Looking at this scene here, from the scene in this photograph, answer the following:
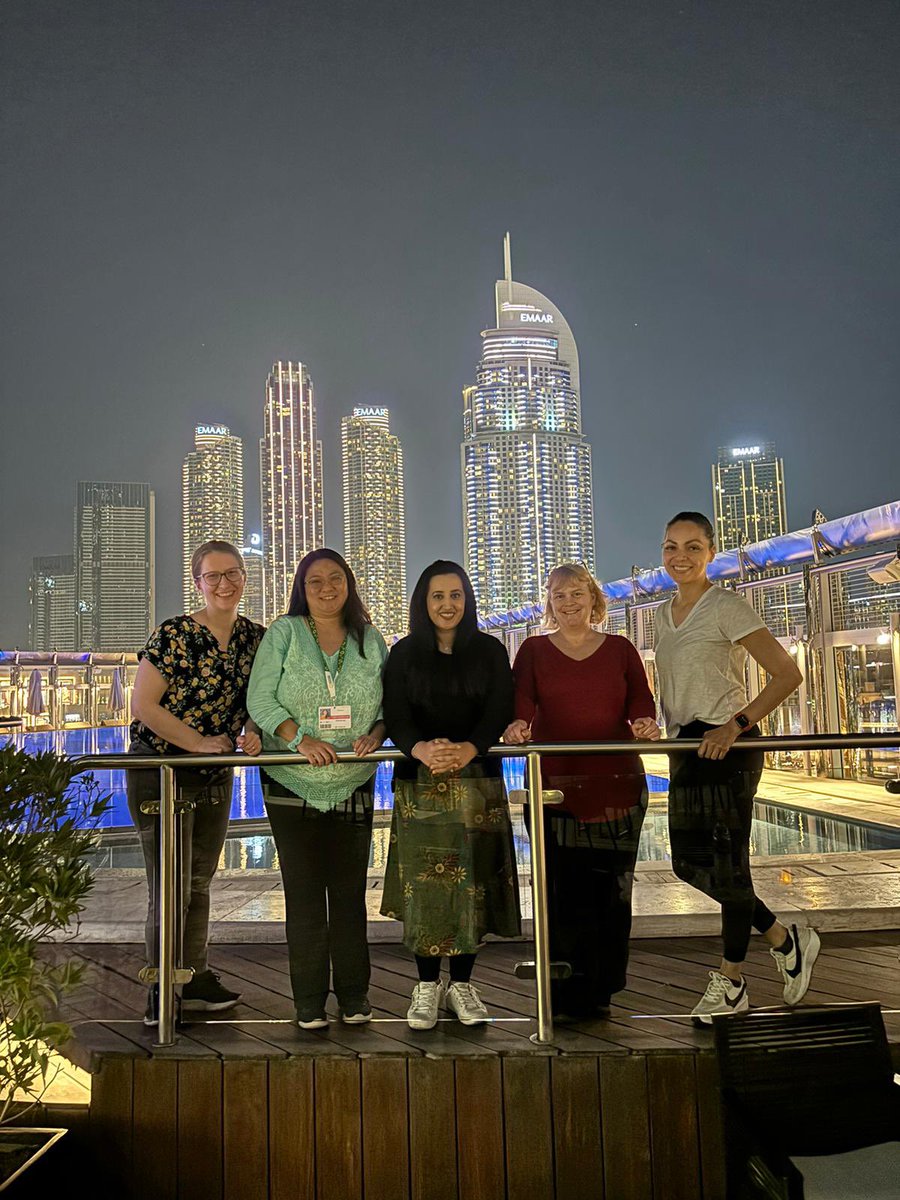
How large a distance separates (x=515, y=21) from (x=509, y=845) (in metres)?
26.6

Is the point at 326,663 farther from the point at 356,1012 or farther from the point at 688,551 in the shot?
the point at 688,551

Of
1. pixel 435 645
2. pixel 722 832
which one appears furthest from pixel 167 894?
pixel 722 832

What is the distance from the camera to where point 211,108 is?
150ft

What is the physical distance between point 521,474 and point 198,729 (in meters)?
66.9

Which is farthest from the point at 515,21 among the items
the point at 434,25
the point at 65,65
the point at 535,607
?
the point at 535,607

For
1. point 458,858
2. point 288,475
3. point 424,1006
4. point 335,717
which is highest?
point 288,475

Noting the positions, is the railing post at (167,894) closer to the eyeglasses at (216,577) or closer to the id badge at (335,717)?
the id badge at (335,717)

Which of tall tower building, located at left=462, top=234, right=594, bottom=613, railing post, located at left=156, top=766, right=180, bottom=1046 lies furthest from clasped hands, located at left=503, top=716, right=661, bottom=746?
tall tower building, located at left=462, top=234, right=594, bottom=613

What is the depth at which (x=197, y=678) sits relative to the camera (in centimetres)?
285

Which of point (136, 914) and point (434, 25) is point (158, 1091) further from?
point (434, 25)

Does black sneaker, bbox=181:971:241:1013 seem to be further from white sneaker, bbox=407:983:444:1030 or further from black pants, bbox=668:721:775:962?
black pants, bbox=668:721:775:962

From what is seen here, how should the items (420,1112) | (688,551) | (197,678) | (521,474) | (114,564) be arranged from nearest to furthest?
1. (420,1112)
2. (688,551)
3. (197,678)
4. (521,474)
5. (114,564)

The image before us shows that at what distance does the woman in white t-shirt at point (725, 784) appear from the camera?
2541mm

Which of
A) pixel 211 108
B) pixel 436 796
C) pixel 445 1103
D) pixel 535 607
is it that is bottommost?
pixel 445 1103
